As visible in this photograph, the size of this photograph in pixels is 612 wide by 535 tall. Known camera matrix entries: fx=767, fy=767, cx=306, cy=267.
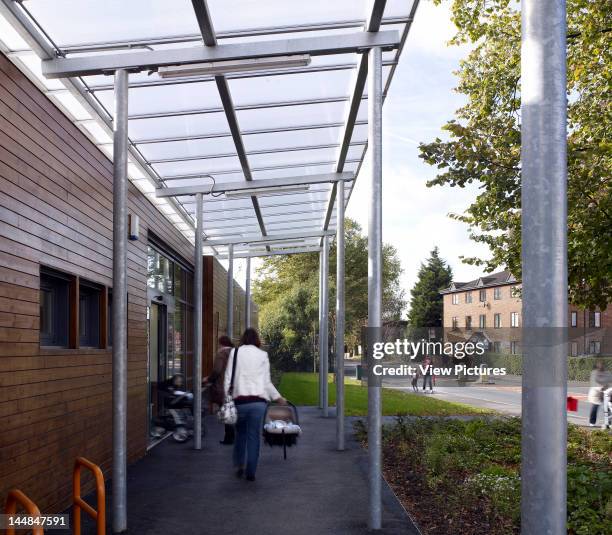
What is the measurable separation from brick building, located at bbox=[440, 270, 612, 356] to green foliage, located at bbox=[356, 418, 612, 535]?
34222 mm

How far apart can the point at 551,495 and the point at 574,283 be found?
9.39m

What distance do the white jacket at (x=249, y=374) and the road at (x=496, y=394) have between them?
518 inches

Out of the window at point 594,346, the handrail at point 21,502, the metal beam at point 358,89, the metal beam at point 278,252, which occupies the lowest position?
the window at point 594,346

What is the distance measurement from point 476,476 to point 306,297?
32.7 meters

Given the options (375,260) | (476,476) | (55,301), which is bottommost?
(476,476)

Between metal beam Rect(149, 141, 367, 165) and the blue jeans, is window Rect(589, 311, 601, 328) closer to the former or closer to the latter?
metal beam Rect(149, 141, 367, 165)

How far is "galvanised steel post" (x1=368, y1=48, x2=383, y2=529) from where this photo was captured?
276 inches

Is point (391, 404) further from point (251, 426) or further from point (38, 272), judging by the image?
point (38, 272)

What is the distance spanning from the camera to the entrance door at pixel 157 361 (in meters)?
13.1

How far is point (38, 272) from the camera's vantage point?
701 cm

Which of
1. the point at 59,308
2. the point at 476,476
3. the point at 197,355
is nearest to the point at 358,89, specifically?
the point at 59,308

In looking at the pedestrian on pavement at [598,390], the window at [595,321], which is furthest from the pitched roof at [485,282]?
the pedestrian on pavement at [598,390]

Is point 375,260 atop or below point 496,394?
atop

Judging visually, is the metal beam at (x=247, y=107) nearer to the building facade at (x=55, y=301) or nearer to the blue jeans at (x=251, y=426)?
the building facade at (x=55, y=301)
